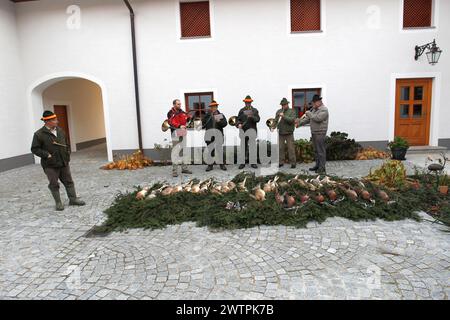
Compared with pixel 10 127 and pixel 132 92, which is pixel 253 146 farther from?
pixel 10 127

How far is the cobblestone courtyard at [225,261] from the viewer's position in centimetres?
275

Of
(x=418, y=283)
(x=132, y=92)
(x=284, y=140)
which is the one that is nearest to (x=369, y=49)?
(x=284, y=140)

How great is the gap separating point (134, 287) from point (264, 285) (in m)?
1.24

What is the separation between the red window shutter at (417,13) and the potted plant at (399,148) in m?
3.96

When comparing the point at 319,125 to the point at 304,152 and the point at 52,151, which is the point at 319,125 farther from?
the point at 52,151

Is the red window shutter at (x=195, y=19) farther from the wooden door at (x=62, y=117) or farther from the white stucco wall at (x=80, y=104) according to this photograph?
the wooden door at (x=62, y=117)

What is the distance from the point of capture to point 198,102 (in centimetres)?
1002

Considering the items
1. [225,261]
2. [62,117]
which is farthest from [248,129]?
[62,117]

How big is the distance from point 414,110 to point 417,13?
3.05 meters

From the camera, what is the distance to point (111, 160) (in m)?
10.2

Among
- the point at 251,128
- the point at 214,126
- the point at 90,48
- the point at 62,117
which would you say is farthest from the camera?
the point at 62,117

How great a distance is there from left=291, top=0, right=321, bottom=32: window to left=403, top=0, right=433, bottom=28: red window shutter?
277 centimetres

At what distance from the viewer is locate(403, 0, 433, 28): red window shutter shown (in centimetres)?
945

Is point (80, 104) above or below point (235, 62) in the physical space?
below
